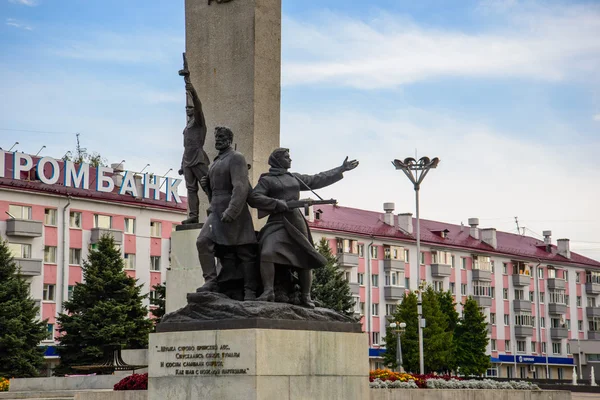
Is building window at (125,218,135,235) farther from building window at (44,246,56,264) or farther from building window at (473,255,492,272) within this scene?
building window at (473,255,492,272)

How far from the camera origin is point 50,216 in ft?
177

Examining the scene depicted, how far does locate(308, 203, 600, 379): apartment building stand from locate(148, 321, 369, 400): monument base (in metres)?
52.2

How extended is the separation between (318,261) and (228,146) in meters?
1.87

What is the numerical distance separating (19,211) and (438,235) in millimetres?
33664

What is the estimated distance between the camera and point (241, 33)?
17422 mm

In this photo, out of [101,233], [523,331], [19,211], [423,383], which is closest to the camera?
[423,383]

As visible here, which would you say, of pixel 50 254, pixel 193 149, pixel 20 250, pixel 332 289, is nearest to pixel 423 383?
pixel 193 149

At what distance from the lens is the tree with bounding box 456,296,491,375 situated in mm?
63531

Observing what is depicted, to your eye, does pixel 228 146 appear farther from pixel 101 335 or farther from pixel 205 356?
pixel 101 335

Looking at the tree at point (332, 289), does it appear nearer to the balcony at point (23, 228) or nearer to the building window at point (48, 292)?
the building window at point (48, 292)

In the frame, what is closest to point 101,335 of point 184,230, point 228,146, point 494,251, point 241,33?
point 184,230

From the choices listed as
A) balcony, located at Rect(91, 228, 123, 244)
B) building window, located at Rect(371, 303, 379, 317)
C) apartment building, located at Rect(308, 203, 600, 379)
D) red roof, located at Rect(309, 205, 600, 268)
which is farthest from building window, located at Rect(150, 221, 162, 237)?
building window, located at Rect(371, 303, 379, 317)

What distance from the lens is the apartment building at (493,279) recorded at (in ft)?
225

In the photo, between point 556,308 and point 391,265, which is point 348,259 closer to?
point 391,265
